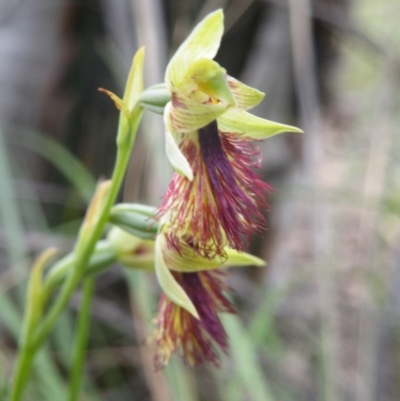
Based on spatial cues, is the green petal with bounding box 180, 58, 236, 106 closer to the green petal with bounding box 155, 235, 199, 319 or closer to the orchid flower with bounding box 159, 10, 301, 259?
the orchid flower with bounding box 159, 10, 301, 259

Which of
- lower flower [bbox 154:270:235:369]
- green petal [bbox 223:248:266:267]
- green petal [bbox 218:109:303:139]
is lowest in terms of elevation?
lower flower [bbox 154:270:235:369]

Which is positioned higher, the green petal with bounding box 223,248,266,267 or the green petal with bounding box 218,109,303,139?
the green petal with bounding box 218,109,303,139

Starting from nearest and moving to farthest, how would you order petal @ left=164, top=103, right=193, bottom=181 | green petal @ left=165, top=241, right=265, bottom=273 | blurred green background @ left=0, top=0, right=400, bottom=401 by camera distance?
petal @ left=164, top=103, right=193, bottom=181 → green petal @ left=165, top=241, right=265, bottom=273 → blurred green background @ left=0, top=0, right=400, bottom=401

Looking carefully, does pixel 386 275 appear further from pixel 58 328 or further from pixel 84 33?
pixel 84 33

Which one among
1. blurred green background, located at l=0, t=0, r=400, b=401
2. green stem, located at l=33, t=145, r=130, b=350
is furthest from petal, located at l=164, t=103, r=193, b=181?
blurred green background, located at l=0, t=0, r=400, b=401

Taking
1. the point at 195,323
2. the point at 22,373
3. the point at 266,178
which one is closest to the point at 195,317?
the point at 195,323

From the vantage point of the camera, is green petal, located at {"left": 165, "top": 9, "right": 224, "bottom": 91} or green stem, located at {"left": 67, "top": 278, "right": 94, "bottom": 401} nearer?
green petal, located at {"left": 165, "top": 9, "right": 224, "bottom": 91}

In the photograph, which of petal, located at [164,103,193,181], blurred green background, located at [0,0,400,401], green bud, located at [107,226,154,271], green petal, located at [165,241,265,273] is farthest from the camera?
blurred green background, located at [0,0,400,401]
